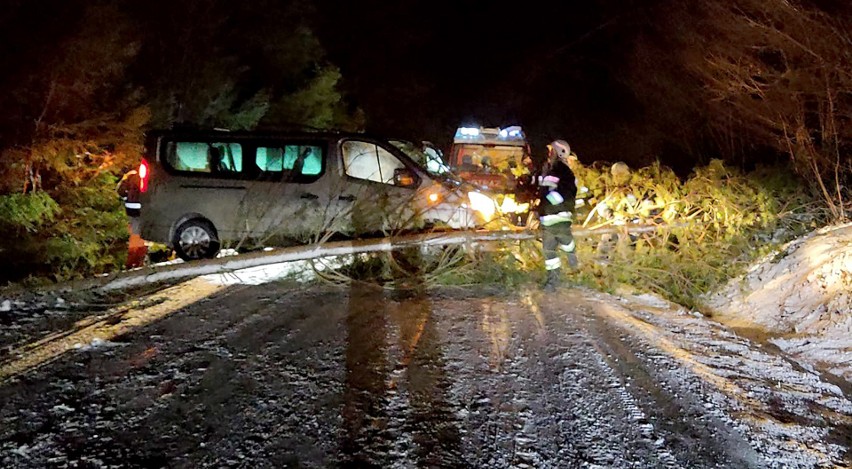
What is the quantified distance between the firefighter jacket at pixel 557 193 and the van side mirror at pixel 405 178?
1578 millimetres

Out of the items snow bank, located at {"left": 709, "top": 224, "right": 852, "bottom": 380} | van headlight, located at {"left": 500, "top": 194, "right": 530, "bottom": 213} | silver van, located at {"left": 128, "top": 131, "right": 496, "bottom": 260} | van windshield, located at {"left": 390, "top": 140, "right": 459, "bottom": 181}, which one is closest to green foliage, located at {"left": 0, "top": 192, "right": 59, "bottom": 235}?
silver van, located at {"left": 128, "top": 131, "right": 496, "bottom": 260}

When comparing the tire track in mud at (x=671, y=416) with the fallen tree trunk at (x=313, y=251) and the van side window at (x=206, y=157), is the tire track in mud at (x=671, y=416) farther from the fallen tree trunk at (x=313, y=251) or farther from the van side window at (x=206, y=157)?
the van side window at (x=206, y=157)

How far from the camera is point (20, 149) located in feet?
30.3

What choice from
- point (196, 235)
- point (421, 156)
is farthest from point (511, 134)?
point (196, 235)

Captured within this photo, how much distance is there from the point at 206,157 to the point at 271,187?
3.04 ft

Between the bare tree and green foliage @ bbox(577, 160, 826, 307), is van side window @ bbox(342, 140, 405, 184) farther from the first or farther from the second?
the bare tree

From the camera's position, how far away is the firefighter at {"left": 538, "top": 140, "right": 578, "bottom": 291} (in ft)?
24.2

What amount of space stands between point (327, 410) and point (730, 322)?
504 cm

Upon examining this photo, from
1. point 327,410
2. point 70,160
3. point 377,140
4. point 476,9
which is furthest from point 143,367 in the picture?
point 476,9

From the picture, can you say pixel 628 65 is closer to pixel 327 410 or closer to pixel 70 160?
pixel 70 160

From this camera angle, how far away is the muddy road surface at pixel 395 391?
3.60m

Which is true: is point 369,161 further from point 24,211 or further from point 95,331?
point 24,211

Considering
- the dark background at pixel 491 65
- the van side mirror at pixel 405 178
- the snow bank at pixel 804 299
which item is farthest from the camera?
the dark background at pixel 491 65

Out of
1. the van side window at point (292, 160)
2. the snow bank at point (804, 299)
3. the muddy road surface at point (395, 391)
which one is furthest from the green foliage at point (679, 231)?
the van side window at point (292, 160)
